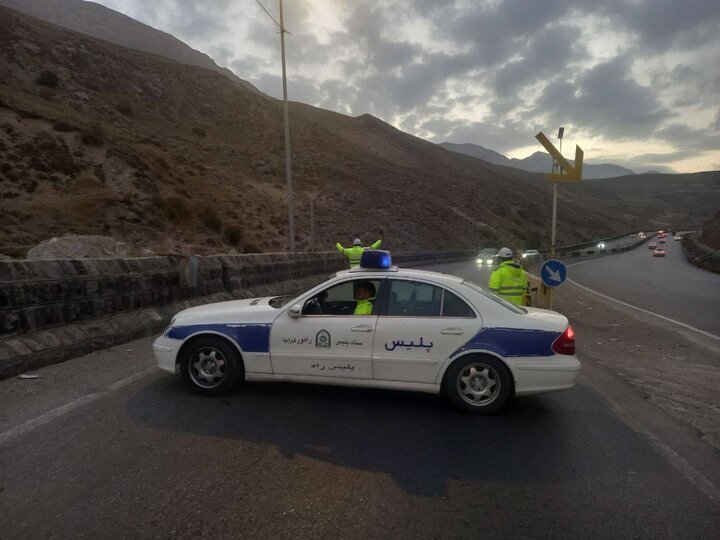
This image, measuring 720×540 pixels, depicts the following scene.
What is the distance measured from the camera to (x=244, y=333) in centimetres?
531

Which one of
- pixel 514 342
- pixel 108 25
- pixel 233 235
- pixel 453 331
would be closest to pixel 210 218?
pixel 233 235

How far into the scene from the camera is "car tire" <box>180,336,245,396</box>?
5.29 meters

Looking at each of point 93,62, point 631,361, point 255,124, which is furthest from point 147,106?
point 631,361

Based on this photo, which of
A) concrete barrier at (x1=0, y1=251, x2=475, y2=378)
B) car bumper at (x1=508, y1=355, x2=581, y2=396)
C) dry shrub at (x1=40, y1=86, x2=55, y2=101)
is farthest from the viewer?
dry shrub at (x1=40, y1=86, x2=55, y2=101)

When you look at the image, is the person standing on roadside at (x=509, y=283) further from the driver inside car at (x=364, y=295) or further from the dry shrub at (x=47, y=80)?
the dry shrub at (x=47, y=80)

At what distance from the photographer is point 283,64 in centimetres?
2222

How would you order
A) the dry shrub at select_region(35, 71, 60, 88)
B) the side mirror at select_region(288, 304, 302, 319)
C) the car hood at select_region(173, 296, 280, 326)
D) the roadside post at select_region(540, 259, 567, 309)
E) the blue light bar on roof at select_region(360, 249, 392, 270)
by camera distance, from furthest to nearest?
the dry shrub at select_region(35, 71, 60, 88) → the roadside post at select_region(540, 259, 567, 309) → the blue light bar on roof at select_region(360, 249, 392, 270) → the car hood at select_region(173, 296, 280, 326) → the side mirror at select_region(288, 304, 302, 319)

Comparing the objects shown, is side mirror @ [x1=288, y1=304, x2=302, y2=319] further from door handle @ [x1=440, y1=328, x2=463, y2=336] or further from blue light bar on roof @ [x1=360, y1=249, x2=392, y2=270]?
door handle @ [x1=440, y1=328, x2=463, y2=336]

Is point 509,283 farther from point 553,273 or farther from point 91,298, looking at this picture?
point 91,298

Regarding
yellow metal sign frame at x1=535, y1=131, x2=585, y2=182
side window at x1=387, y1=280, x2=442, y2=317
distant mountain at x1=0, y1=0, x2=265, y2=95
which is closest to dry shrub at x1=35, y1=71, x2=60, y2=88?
yellow metal sign frame at x1=535, y1=131, x2=585, y2=182

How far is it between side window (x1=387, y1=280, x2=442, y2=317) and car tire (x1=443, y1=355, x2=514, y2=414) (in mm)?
604

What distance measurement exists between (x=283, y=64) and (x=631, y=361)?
19329 millimetres

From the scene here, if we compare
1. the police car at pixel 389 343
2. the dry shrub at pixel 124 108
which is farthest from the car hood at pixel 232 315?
the dry shrub at pixel 124 108

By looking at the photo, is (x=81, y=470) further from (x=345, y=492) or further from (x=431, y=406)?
(x=431, y=406)
